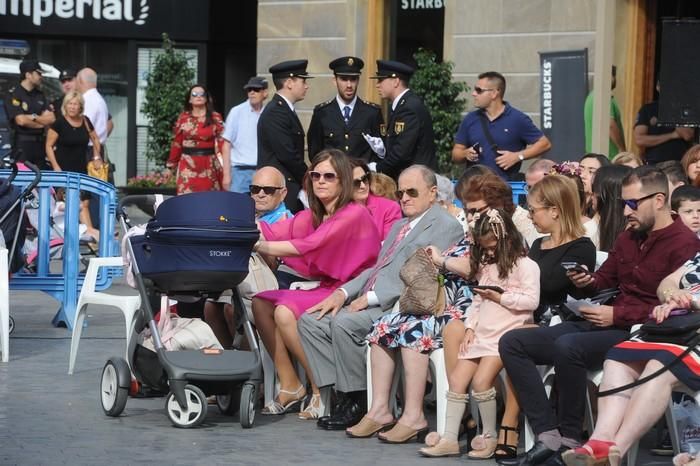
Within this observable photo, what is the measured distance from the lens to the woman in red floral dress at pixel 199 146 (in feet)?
56.4

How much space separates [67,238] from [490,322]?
5012mm

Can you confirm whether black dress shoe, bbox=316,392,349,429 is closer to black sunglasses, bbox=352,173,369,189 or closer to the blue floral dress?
the blue floral dress

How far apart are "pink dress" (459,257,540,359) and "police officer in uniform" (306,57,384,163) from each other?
4135mm

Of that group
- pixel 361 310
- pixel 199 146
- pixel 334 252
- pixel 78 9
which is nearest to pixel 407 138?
pixel 334 252

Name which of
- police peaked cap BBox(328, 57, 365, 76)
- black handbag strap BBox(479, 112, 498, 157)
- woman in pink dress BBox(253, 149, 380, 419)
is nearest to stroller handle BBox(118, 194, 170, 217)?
woman in pink dress BBox(253, 149, 380, 419)

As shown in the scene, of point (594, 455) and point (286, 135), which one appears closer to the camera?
point (594, 455)

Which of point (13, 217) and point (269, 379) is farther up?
point (13, 217)

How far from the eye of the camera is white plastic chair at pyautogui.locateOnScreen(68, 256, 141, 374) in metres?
9.77

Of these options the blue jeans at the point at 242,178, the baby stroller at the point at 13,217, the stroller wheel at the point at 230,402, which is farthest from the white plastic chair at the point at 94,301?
the blue jeans at the point at 242,178

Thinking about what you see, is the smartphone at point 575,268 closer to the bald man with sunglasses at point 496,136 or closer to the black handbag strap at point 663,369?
the black handbag strap at point 663,369

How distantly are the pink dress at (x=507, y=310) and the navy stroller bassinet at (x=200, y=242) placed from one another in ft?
4.66

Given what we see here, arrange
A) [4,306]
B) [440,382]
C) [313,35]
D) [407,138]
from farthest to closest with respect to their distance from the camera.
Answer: [313,35]
[407,138]
[4,306]
[440,382]

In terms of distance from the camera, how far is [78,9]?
26.3 m

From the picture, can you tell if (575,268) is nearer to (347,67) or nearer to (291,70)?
(347,67)
